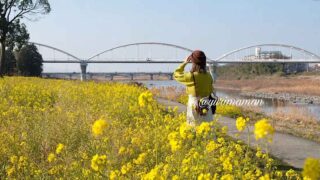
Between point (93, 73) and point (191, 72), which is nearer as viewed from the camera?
point (191, 72)

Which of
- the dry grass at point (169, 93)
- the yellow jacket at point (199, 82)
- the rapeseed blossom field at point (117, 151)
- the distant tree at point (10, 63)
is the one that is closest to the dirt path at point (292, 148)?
the rapeseed blossom field at point (117, 151)

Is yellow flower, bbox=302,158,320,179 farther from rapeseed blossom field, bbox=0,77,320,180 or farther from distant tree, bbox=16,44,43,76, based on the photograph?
distant tree, bbox=16,44,43,76

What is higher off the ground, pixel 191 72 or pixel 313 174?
pixel 191 72

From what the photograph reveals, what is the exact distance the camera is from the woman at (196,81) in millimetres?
5758

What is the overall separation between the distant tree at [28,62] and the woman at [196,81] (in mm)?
42600

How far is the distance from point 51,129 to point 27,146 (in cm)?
68

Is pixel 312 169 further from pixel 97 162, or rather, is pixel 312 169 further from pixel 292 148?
pixel 292 148

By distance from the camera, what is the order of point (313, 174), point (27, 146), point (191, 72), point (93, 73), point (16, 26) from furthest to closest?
1. point (93, 73)
2. point (16, 26)
3. point (191, 72)
4. point (27, 146)
5. point (313, 174)

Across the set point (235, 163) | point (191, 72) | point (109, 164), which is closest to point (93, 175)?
point (109, 164)

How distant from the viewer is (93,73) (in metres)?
94.9

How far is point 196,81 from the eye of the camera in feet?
19.3

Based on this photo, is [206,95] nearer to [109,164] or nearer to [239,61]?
[109,164]

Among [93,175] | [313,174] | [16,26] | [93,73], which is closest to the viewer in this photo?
[313,174]

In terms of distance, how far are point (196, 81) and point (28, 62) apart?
44.3 m
